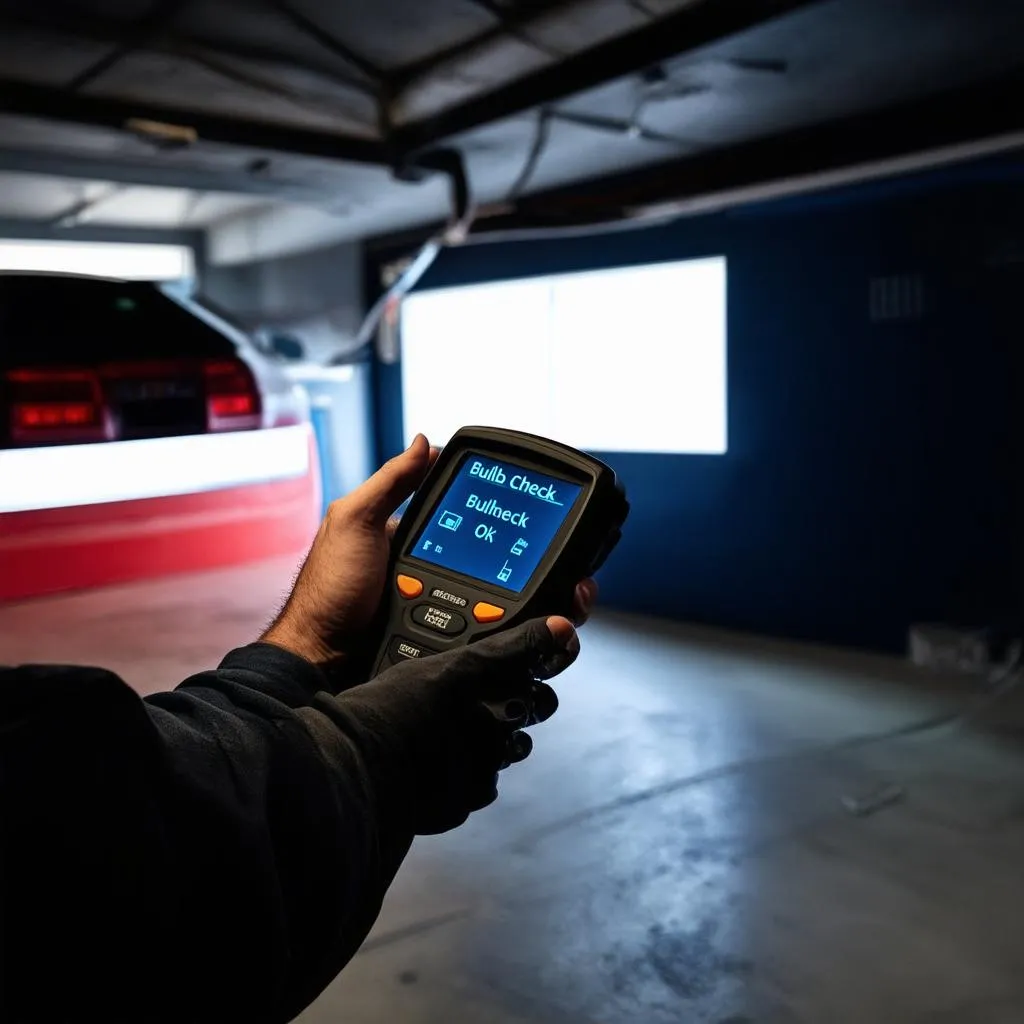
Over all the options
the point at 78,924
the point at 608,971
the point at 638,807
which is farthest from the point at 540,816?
the point at 78,924

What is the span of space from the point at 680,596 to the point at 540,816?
1.50 m

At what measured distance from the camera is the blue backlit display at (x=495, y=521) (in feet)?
2.62

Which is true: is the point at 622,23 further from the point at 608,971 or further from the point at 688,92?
the point at 608,971

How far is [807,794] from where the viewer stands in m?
1.81

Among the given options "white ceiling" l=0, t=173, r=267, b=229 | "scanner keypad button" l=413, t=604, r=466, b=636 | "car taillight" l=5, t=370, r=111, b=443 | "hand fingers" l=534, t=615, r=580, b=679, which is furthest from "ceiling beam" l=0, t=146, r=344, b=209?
"hand fingers" l=534, t=615, r=580, b=679

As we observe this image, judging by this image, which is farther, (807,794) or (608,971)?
(807,794)

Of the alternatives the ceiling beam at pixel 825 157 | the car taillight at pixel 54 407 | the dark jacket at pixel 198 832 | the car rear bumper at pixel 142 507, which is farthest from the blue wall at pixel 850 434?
the dark jacket at pixel 198 832

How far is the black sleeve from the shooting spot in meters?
0.38

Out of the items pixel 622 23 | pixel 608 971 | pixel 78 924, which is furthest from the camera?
pixel 622 23

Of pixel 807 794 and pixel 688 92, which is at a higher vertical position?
pixel 688 92

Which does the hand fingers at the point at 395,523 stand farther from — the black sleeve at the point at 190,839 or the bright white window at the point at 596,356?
the bright white window at the point at 596,356

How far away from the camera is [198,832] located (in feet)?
1.41

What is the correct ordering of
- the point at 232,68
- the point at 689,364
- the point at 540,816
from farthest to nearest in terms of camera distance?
1. the point at 689,364
2. the point at 232,68
3. the point at 540,816

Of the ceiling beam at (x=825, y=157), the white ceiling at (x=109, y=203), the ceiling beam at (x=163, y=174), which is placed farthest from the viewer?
the white ceiling at (x=109, y=203)
